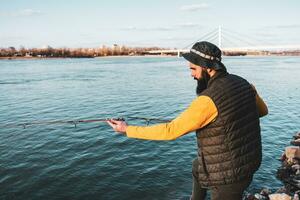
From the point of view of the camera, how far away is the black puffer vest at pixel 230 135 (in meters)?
3.27

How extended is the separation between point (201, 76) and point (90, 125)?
13.8 m

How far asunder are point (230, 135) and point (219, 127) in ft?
0.49

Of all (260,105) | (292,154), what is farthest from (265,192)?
(260,105)

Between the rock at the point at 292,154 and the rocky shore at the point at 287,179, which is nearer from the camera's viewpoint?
the rocky shore at the point at 287,179

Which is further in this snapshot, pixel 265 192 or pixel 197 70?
pixel 265 192

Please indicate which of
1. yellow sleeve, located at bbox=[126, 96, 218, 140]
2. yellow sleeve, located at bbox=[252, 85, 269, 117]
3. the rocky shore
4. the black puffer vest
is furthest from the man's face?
the rocky shore

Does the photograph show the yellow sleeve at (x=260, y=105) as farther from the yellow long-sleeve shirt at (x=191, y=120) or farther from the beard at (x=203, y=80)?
the yellow long-sleeve shirt at (x=191, y=120)

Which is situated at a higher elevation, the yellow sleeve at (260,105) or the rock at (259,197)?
the yellow sleeve at (260,105)

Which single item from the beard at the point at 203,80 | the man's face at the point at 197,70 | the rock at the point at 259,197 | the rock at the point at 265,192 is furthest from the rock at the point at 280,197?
the man's face at the point at 197,70

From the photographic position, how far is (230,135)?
10.9ft

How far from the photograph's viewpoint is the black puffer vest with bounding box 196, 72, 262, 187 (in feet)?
10.7

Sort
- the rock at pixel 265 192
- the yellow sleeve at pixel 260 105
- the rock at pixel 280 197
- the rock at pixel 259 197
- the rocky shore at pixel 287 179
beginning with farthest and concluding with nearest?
the rock at pixel 265 192
the rock at pixel 259 197
the rocky shore at pixel 287 179
the rock at pixel 280 197
the yellow sleeve at pixel 260 105

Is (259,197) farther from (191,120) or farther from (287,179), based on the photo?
(191,120)

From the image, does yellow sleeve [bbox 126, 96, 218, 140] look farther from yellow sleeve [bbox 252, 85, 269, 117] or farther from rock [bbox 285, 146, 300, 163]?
rock [bbox 285, 146, 300, 163]
